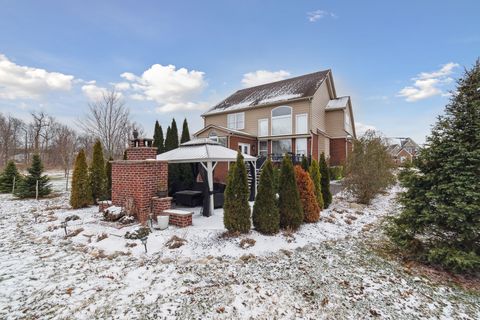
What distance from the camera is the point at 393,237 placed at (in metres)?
4.46

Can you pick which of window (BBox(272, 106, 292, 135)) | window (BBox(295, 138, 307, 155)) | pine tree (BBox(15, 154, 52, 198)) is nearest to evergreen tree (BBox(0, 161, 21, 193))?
pine tree (BBox(15, 154, 52, 198))

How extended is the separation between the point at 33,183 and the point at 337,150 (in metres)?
21.4

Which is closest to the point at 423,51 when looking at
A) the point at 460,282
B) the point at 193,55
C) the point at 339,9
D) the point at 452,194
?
the point at 339,9

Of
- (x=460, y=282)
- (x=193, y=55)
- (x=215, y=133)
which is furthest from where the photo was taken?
(x=215, y=133)

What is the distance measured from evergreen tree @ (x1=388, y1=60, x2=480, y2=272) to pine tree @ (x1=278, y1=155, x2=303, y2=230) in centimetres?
219

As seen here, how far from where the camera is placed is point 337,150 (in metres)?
20.6

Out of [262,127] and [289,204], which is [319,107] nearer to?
[262,127]

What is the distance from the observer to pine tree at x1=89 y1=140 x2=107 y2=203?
Result: 29.2 ft

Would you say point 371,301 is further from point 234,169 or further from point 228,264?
point 234,169

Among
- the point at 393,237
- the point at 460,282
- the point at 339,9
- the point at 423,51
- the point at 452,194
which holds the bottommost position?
the point at 460,282

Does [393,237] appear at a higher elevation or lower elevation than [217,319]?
higher

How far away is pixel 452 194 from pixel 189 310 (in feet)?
14.6

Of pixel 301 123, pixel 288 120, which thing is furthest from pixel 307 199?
pixel 288 120

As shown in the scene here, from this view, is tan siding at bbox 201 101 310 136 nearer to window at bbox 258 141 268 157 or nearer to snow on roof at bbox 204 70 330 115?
snow on roof at bbox 204 70 330 115
